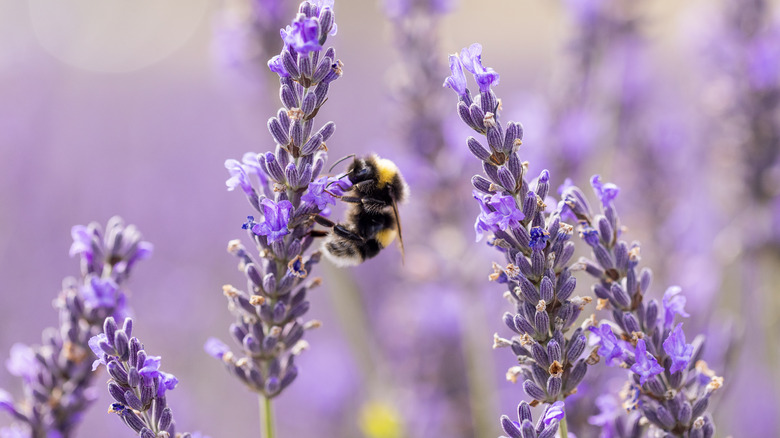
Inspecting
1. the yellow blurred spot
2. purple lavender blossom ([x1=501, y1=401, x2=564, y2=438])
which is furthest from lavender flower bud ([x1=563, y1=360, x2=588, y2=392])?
the yellow blurred spot

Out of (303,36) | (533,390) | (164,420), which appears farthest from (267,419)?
(303,36)

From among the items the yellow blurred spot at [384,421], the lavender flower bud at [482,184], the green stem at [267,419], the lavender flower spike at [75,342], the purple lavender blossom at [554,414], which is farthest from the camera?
the yellow blurred spot at [384,421]

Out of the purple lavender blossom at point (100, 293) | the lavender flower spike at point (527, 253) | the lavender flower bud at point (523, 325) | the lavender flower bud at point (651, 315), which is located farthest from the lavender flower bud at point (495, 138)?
the purple lavender blossom at point (100, 293)

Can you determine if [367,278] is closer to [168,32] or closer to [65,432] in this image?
[65,432]

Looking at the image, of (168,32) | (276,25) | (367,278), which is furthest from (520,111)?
(168,32)

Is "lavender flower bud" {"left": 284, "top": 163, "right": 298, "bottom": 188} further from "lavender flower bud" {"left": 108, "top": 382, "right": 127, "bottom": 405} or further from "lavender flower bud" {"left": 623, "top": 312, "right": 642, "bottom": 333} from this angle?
"lavender flower bud" {"left": 623, "top": 312, "right": 642, "bottom": 333}

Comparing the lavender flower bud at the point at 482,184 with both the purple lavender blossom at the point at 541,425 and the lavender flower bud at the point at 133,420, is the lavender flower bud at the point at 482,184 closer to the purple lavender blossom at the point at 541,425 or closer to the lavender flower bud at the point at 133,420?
the purple lavender blossom at the point at 541,425
